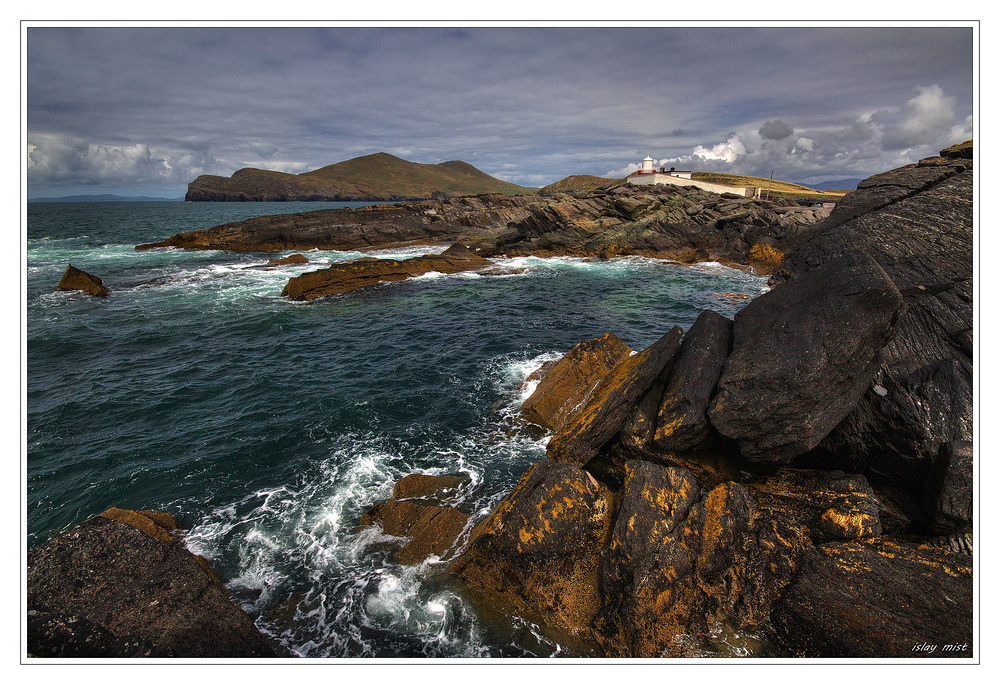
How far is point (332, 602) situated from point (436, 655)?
255 cm

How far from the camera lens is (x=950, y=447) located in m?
7.31

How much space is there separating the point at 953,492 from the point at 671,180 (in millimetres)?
102386

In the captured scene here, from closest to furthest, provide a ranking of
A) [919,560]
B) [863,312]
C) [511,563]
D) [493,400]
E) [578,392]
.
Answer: [919,560]
[511,563]
[863,312]
[578,392]
[493,400]

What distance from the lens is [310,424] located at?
14.6m

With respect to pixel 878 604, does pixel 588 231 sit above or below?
above

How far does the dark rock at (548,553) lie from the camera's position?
7.47m

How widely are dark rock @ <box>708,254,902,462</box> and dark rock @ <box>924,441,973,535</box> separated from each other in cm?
156

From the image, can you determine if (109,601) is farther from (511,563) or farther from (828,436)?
(828,436)

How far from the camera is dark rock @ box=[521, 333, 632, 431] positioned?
14.6 metres

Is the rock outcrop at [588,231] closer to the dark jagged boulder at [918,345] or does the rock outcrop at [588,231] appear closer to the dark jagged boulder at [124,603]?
the dark jagged boulder at [918,345]

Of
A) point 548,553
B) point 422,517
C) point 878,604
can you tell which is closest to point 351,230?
point 422,517

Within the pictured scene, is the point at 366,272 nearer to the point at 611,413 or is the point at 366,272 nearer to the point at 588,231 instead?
the point at 611,413

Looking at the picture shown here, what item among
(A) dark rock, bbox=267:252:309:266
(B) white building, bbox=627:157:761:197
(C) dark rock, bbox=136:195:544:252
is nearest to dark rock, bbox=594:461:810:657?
(A) dark rock, bbox=267:252:309:266

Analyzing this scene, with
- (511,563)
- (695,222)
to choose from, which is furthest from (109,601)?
(695,222)
